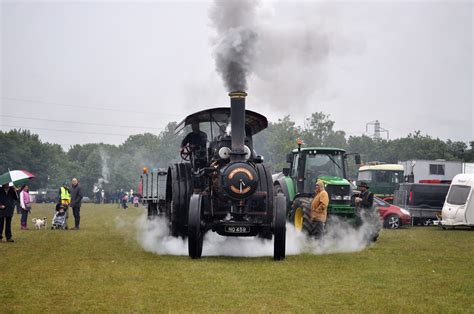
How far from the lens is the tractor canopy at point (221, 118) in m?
17.5

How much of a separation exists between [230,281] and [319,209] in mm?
7419

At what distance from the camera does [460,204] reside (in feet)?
101

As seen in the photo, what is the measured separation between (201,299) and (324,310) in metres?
1.74

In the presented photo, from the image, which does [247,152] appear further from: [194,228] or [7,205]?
[7,205]

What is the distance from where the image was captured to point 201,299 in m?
10.1

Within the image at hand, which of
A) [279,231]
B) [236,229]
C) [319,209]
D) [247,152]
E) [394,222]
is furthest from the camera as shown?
[394,222]

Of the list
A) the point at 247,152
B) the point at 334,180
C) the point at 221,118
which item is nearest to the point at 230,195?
the point at 247,152

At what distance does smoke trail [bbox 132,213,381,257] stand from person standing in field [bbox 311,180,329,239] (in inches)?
12.2

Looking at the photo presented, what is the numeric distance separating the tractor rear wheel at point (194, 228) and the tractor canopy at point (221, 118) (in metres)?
2.73

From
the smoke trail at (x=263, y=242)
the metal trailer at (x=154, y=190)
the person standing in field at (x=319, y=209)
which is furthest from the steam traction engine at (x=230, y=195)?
the metal trailer at (x=154, y=190)

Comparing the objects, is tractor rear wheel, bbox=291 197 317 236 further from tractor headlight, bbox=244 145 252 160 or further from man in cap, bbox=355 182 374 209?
tractor headlight, bbox=244 145 252 160

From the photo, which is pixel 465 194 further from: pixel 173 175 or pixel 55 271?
pixel 55 271

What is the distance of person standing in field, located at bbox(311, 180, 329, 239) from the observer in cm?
1873

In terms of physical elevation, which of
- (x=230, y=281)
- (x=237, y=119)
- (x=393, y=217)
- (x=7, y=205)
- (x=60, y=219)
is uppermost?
(x=237, y=119)
